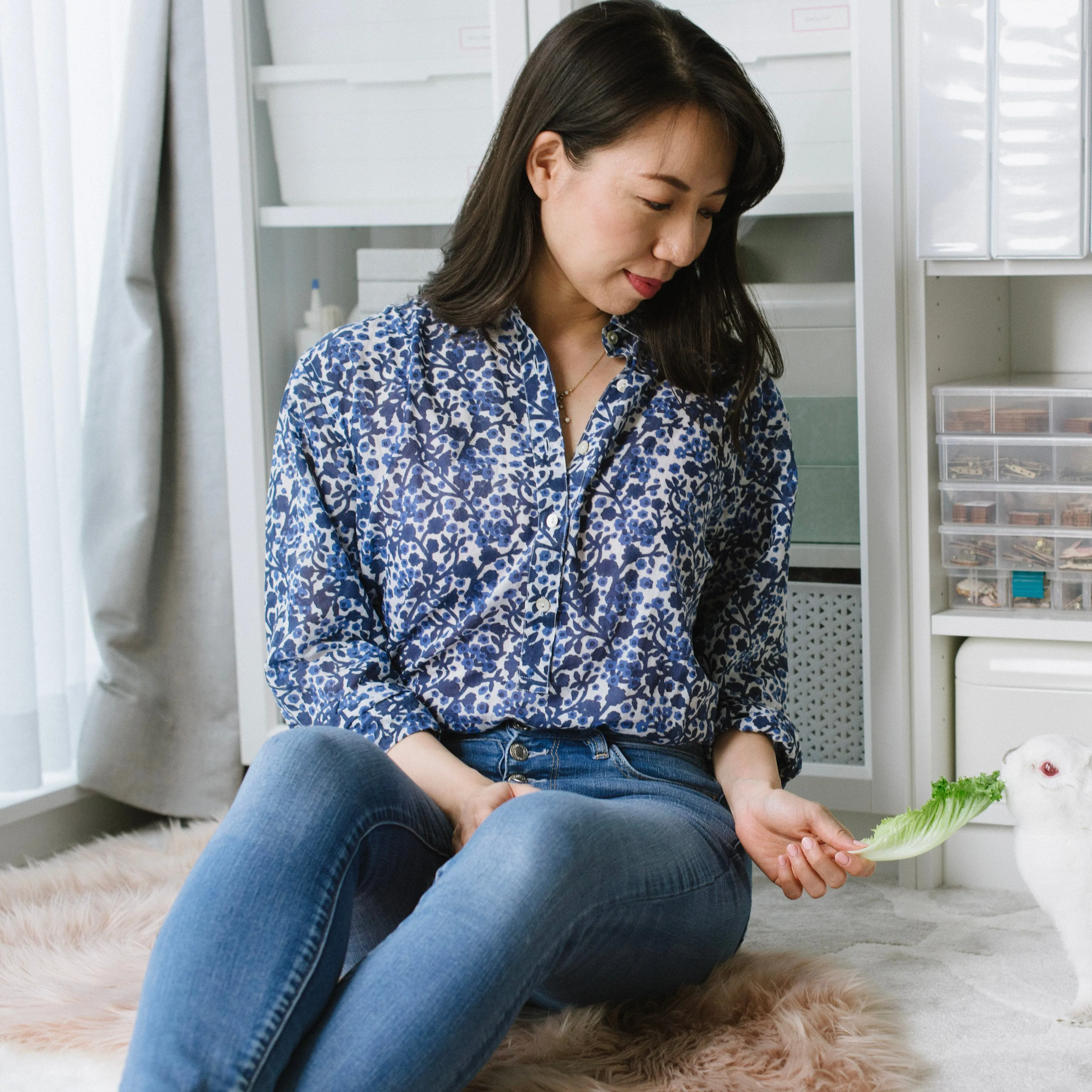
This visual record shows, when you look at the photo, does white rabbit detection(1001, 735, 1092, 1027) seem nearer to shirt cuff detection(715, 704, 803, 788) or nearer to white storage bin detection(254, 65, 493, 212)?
shirt cuff detection(715, 704, 803, 788)

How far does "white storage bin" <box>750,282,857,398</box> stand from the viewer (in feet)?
5.00

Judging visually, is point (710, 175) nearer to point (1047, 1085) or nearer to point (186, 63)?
point (1047, 1085)

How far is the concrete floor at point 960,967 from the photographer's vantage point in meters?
1.09

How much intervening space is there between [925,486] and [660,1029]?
0.65 m

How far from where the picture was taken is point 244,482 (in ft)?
5.74

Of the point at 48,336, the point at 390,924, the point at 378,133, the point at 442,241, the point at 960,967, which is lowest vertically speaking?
the point at 960,967

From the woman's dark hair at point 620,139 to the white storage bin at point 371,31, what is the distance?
47cm

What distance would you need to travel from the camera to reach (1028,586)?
4.72ft

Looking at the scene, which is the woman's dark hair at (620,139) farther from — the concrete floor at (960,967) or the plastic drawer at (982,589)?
the concrete floor at (960,967)

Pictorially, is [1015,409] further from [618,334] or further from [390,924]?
[390,924]

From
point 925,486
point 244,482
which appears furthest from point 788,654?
point 244,482

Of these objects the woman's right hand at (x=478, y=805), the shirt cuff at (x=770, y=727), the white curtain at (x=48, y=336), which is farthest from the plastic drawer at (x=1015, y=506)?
the white curtain at (x=48, y=336)

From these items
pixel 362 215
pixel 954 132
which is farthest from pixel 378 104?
pixel 954 132

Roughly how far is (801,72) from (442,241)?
49 centimetres
